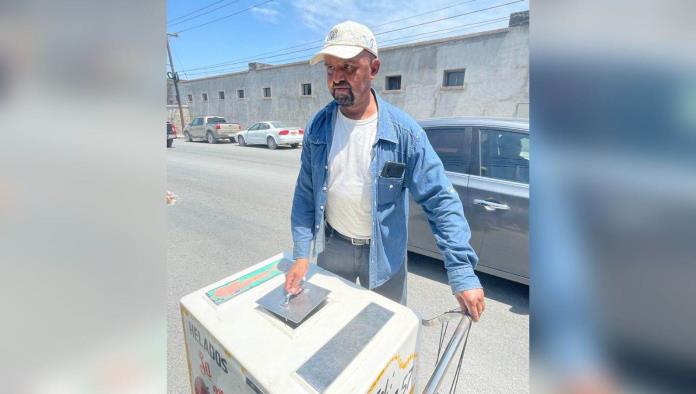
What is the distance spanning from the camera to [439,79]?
16.1 meters

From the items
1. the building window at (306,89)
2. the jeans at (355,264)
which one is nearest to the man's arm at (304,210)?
the jeans at (355,264)

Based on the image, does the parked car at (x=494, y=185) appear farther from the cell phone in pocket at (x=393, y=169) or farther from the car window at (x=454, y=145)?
the cell phone in pocket at (x=393, y=169)

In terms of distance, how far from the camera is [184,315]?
1.23m

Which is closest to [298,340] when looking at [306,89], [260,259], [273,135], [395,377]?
[395,377]

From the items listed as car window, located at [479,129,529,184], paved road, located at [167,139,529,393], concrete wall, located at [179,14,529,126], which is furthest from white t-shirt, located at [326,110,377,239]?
concrete wall, located at [179,14,529,126]

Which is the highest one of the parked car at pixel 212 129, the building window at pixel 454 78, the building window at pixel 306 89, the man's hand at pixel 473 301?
the building window at pixel 306 89

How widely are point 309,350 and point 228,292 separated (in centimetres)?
46

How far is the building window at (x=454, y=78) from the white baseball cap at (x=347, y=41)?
1591 centimetres

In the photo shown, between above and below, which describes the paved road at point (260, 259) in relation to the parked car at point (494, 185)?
below

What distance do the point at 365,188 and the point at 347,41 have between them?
65 centimetres

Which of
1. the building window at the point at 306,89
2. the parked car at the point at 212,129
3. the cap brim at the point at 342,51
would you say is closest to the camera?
the cap brim at the point at 342,51

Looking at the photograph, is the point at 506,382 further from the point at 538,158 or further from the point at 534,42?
the point at 534,42

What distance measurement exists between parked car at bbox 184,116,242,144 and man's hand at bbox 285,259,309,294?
19278mm

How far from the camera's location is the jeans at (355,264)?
167 centimetres
